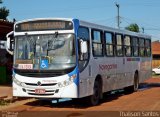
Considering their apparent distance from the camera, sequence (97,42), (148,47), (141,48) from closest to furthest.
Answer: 1. (97,42)
2. (141,48)
3. (148,47)

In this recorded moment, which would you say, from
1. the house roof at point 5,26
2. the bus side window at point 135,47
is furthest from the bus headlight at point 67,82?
the house roof at point 5,26

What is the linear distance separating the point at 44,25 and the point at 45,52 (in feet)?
3.23

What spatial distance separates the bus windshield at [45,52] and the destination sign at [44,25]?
0.84 feet

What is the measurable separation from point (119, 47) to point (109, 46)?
1739mm

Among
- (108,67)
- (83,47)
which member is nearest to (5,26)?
(108,67)

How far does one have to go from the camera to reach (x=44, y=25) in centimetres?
1469

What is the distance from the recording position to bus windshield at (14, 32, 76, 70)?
1414 cm

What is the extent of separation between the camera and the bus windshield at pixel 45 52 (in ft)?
46.4

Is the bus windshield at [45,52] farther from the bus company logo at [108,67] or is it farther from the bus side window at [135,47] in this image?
the bus side window at [135,47]

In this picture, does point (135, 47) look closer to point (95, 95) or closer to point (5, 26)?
point (95, 95)

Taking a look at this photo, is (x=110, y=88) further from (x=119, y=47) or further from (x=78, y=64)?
(x=78, y=64)

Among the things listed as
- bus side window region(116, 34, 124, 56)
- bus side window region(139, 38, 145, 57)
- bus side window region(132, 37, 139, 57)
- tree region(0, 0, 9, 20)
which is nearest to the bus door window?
bus side window region(116, 34, 124, 56)

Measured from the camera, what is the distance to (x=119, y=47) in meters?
19.4

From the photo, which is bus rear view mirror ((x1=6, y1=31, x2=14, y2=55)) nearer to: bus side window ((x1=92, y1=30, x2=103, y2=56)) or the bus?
the bus
